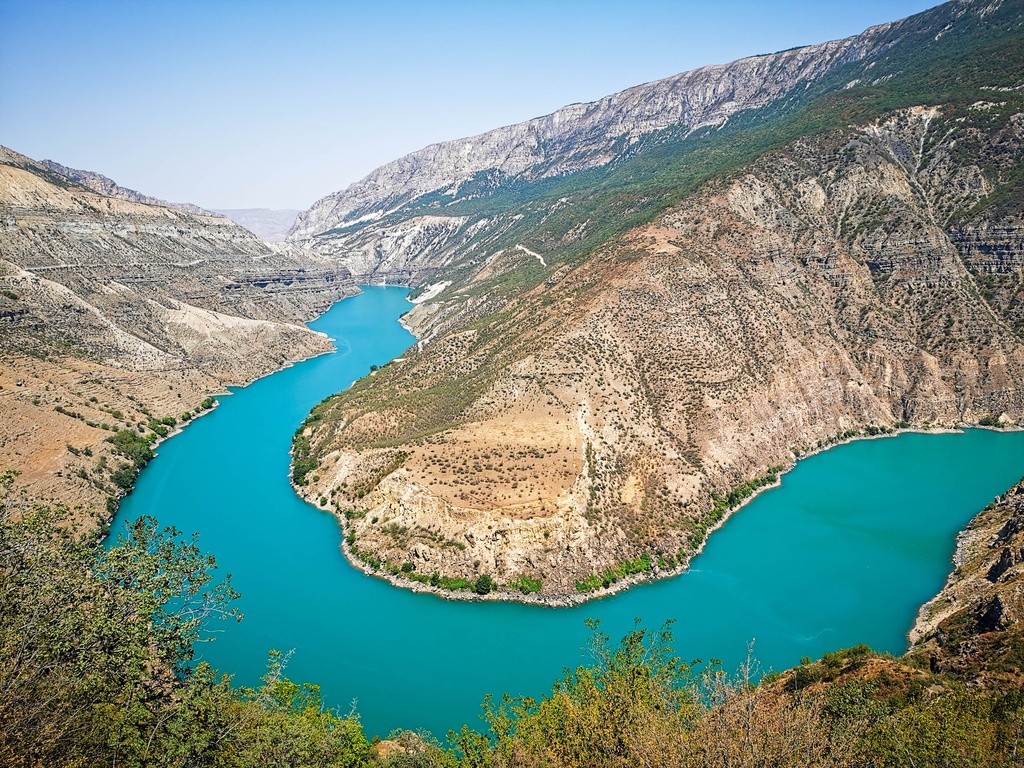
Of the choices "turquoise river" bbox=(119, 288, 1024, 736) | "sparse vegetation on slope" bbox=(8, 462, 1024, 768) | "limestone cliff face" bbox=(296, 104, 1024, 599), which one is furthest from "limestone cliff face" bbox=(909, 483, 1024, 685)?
"limestone cliff face" bbox=(296, 104, 1024, 599)

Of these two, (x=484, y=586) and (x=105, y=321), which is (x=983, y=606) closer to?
(x=484, y=586)

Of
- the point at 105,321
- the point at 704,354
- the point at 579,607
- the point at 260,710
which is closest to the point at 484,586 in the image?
the point at 579,607

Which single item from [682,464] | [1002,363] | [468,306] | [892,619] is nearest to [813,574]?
[892,619]

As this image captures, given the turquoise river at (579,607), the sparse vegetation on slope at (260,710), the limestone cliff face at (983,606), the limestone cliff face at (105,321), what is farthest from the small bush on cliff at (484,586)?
the limestone cliff face at (105,321)

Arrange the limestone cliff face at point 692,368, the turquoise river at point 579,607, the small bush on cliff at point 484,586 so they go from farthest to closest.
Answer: the limestone cliff face at point 692,368 < the small bush on cliff at point 484,586 < the turquoise river at point 579,607

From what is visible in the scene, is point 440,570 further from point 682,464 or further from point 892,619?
point 892,619

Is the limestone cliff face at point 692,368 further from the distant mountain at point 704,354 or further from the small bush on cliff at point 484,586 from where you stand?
the small bush on cliff at point 484,586
